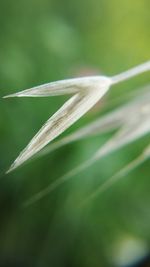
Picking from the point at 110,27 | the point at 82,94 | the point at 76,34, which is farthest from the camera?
the point at 110,27

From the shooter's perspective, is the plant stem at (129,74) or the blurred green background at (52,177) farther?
the blurred green background at (52,177)

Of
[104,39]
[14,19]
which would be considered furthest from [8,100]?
[104,39]

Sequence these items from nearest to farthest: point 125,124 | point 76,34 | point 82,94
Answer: point 82,94, point 125,124, point 76,34

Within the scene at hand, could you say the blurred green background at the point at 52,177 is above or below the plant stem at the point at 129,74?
above

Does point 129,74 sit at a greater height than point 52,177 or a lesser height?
lesser

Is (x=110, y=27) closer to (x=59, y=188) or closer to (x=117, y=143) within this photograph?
(x=59, y=188)

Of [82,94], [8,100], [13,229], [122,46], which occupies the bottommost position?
[82,94]

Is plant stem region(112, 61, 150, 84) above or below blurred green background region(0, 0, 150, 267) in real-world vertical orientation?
below

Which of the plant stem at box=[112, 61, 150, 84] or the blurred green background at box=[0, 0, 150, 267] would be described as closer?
the plant stem at box=[112, 61, 150, 84]
